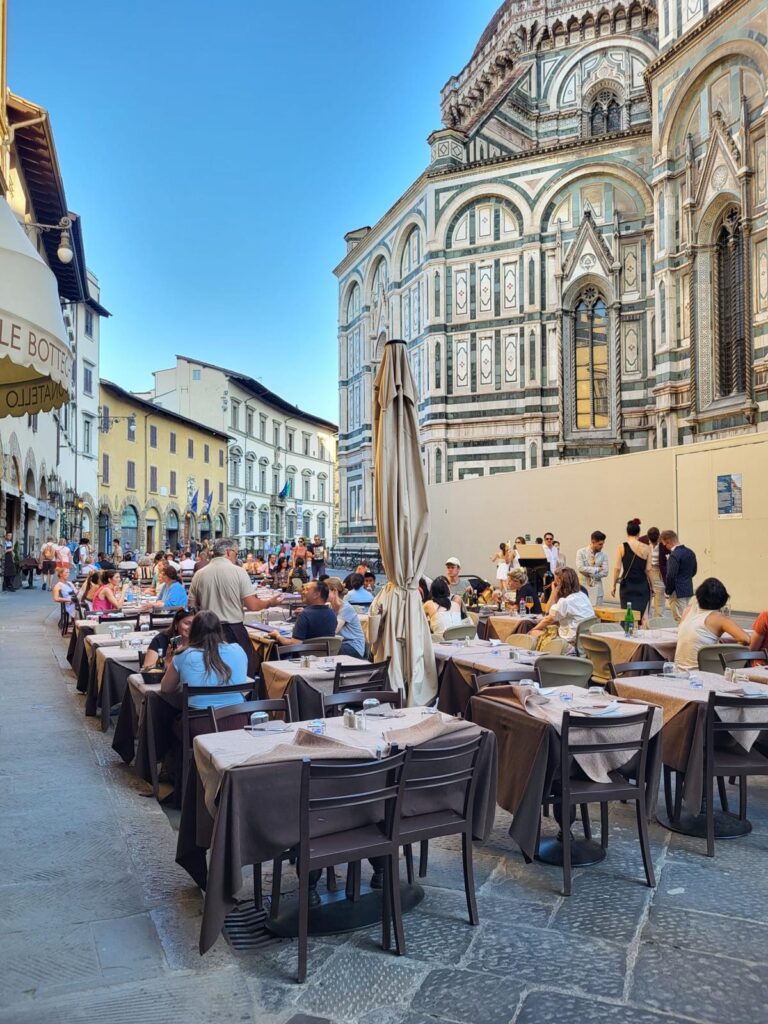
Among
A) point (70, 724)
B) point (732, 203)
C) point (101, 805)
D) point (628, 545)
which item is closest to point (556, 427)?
point (732, 203)

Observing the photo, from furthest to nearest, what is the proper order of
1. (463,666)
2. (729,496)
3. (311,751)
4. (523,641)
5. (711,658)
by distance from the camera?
(729,496)
(523,641)
(463,666)
(711,658)
(311,751)

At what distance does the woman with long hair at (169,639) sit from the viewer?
613cm

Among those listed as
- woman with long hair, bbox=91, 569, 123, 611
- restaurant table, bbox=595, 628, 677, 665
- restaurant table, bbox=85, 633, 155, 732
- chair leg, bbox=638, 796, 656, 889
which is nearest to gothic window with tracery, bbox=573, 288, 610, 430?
woman with long hair, bbox=91, 569, 123, 611

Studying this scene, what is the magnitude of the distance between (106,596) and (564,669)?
7.03 meters

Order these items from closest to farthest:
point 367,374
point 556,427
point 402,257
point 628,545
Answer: point 628,545 < point 556,427 < point 402,257 < point 367,374

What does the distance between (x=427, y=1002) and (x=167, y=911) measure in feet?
4.37

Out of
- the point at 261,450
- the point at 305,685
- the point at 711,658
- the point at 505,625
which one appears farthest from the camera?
the point at 261,450

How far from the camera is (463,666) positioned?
644 cm

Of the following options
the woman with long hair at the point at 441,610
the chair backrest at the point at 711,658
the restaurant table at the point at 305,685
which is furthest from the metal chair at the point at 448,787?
the woman with long hair at the point at 441,610

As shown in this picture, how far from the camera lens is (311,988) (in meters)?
3.03

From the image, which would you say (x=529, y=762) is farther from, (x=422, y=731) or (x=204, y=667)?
(x=204, y=667)

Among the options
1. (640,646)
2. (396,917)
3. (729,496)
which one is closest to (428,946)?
(396,917)

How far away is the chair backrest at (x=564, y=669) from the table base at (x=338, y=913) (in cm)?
238

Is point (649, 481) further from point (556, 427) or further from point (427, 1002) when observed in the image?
Result: point (427, 1002)
